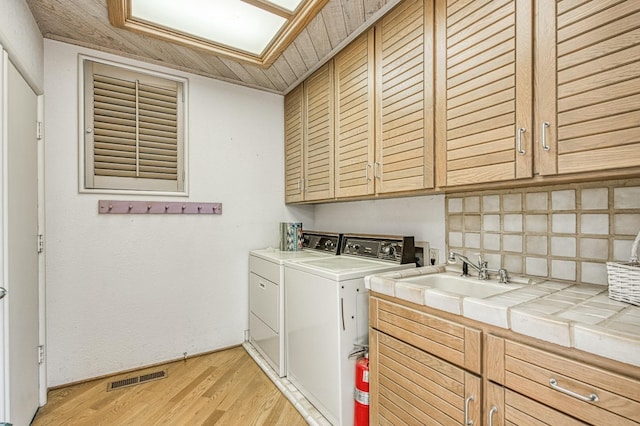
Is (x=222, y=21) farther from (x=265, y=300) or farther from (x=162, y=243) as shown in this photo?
(x=265, y=300)

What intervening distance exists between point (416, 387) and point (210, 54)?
98.7 inches

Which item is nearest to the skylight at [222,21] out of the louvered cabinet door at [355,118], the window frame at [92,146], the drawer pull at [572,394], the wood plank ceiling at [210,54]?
the wood plank ceiling at [210,54]

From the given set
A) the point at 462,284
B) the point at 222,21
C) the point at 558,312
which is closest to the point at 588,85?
the point at 558,312

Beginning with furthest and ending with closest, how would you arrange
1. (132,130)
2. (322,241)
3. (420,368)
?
(322,241) → (132,130) → (420,368)

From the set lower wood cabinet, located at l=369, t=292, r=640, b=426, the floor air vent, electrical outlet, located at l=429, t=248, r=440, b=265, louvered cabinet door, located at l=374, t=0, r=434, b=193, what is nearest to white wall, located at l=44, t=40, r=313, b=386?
the floor air vent

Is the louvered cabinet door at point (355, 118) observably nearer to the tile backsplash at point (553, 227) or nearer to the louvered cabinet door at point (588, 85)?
the tile backsplash at point (553, 227)

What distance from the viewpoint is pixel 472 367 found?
1.09 m

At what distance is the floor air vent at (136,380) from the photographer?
217 cm

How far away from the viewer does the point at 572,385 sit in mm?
845

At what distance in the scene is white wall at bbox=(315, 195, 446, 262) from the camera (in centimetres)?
193

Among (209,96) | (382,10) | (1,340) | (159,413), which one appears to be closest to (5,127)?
(1,340)

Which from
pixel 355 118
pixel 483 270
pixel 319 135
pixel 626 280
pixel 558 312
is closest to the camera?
pixel 558 312

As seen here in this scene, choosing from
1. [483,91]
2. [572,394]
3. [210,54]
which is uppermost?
[210,54]

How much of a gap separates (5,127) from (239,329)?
85.1 inches
